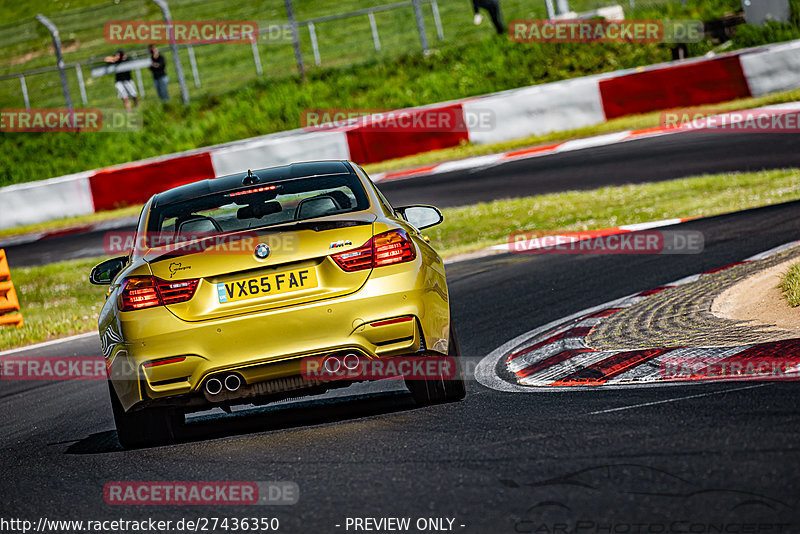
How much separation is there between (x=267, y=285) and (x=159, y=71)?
2347cm

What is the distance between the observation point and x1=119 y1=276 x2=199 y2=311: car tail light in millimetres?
5789

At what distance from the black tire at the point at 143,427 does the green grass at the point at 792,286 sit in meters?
3.74

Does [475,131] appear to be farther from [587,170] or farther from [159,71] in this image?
[159,71]

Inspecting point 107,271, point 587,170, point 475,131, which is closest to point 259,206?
point 107,271

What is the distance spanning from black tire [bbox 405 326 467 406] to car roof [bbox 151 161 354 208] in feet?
4.17

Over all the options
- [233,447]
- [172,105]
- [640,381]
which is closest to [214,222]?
[233,447]

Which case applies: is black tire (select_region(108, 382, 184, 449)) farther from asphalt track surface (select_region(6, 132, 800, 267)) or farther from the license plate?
asphalt track surface (select_region(6, 132, 800, 267))

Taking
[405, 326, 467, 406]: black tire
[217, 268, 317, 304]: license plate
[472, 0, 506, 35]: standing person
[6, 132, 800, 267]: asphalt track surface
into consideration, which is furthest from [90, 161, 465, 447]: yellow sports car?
[472, 0, 506, 35]: standing person

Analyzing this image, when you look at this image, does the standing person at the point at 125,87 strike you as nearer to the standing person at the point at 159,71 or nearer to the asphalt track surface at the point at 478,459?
the standing person at the point at 159,71

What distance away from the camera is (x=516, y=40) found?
26391 millimetres

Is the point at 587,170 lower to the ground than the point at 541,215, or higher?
higher

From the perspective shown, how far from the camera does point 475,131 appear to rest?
72.4ft

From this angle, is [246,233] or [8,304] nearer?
[246,233]

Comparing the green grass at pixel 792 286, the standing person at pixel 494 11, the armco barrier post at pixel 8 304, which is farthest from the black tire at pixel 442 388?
the standing person at pixel 494 11
